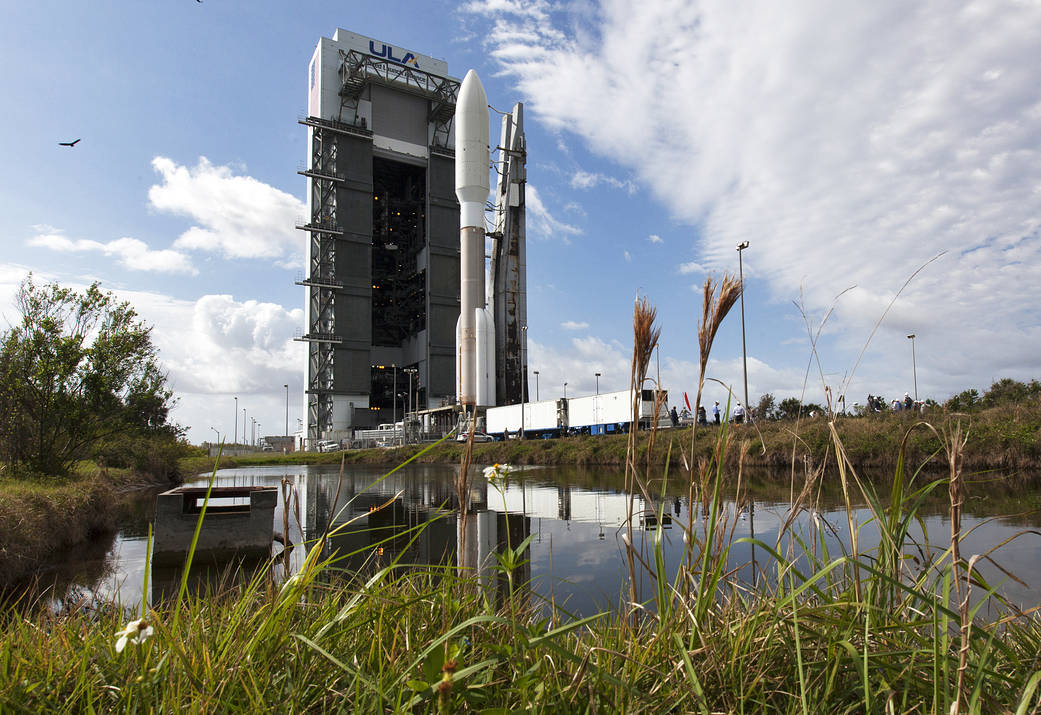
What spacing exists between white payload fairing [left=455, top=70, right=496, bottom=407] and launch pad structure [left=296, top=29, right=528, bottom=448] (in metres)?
5.59

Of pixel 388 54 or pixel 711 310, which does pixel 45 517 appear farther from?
pixel 388 54

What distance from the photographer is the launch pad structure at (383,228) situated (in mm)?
50438

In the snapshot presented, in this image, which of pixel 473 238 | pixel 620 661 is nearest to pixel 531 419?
pixel 473 238

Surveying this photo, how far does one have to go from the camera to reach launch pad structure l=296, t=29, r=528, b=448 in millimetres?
50438

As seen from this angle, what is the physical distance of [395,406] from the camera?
57.7m

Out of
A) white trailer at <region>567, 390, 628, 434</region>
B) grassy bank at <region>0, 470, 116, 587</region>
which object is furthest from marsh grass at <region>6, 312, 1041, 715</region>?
white trailer at <region>567, 390, 628, 434</region>

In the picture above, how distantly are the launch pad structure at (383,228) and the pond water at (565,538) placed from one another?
3383cm

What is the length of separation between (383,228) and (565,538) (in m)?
55.5

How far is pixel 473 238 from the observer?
42.9 meters

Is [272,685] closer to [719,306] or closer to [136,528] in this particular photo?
[719,306]

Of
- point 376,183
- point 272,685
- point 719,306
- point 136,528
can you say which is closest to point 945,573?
point 719,306

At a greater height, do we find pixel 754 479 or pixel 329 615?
pixel 329 615

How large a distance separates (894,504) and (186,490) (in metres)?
8.86

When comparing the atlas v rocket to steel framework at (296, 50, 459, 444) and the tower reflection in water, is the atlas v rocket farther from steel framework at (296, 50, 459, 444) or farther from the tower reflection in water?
the tower reflection in water
